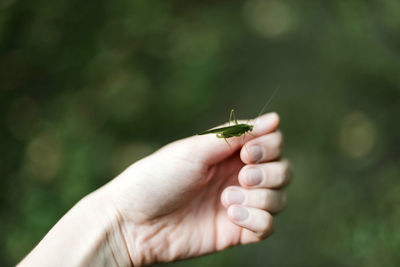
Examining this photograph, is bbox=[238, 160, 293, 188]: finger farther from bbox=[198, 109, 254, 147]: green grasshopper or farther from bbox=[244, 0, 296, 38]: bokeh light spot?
bbox=[244, 0, 296, 38]: bokeh light spot

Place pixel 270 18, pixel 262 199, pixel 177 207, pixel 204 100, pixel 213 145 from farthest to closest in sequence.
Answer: pixel 270 18 → pixel 204 100 → pixel 177 207 → pixel 262 199 → pixel 213 145

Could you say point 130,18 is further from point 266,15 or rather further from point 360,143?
point 360,143

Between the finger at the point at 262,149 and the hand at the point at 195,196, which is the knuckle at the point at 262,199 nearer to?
the hand at the point at 195,196

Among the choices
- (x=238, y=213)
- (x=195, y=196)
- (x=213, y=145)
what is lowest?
(x=238, y=213)

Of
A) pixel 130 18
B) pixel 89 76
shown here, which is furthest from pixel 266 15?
pixel 89 76

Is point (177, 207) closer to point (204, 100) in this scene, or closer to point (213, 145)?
point (213, 145)

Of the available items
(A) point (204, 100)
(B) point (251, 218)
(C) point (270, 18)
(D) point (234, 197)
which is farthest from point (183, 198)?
(C) point (270, 18)
